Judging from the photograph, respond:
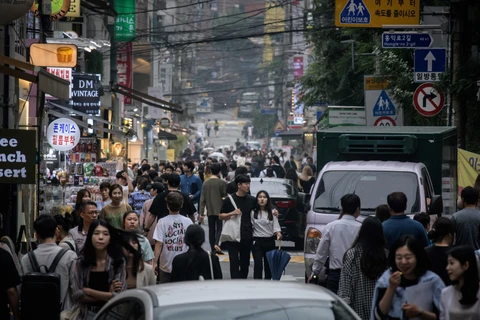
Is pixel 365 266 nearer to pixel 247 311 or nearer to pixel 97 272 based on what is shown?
pixel 97 272

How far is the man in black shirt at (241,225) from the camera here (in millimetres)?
15055

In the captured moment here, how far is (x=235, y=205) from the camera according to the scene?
15148 mm

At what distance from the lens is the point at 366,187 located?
14977 mm

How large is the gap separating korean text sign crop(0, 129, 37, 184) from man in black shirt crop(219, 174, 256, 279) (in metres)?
3.00

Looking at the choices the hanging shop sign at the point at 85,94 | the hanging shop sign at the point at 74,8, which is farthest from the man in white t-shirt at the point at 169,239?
the hanging shop sign at the point at 85,94

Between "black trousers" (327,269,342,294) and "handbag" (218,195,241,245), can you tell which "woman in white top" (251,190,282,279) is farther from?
"black trousers" (327,269,342,294)

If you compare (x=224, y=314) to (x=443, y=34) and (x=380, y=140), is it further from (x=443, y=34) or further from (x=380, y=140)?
(x=443, y=34)

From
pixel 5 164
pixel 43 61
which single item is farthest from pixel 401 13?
pixel 5 164

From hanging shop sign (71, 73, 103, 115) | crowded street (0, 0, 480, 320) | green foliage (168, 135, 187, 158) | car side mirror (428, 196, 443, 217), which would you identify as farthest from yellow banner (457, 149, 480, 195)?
green foliage (168, 135, 187, 158)

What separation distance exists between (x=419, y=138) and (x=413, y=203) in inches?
79.2

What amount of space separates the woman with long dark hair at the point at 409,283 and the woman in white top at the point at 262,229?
23.9 ft

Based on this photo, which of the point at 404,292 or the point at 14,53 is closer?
the point at 404,292

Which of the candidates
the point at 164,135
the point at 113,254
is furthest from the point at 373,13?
the point at 164,135

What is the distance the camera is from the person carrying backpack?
8.70 meters
